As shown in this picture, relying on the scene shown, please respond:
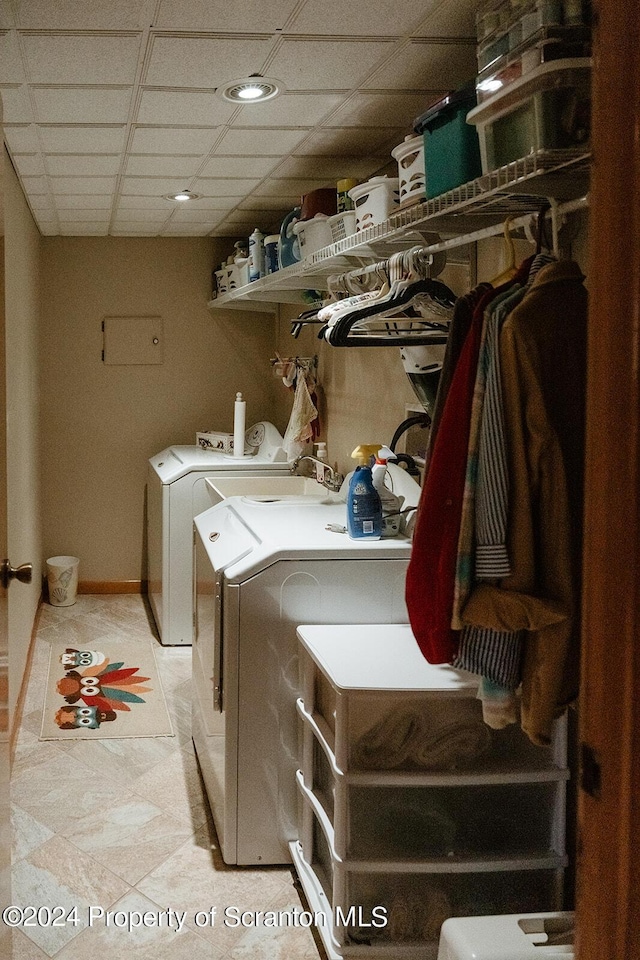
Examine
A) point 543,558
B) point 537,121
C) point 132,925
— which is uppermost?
point 537,121

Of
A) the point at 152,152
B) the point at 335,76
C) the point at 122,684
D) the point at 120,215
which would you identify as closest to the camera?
the point at 335,76

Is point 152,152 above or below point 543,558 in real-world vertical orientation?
above

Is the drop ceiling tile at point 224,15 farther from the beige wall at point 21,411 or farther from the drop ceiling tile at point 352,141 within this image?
the beige wall at point 21,411

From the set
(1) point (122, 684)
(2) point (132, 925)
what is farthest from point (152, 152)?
(2) point (132, 925)

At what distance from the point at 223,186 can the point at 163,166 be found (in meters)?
0.45

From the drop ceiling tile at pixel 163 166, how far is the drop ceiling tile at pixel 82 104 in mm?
522

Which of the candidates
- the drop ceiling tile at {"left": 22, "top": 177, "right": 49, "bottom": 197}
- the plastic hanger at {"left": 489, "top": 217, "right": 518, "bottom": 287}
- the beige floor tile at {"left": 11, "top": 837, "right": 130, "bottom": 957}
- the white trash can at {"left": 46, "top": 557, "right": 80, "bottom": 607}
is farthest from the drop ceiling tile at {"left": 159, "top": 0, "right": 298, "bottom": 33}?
the white trash can at {"left": 46, "top": 557, "right": 80, "bottom": 607}

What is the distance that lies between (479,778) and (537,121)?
4.41 feet

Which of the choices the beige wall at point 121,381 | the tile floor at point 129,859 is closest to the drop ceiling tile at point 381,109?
the tile floor at point 129,859

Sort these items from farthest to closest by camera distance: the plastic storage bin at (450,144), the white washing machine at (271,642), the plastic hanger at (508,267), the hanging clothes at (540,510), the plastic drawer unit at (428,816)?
the white washing machine at (271,642) < the plastic drawer unit at (428,816) < the plastic storage bin at (450,144) < the plastic hanger at (508,267) < the hanging clothes at (540,510)

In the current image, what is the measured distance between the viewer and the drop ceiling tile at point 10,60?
78.8 inches

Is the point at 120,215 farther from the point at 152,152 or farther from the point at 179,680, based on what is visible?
the point at 179,680

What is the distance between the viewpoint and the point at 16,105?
8.26 feet

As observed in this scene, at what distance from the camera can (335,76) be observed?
2.31 meters
